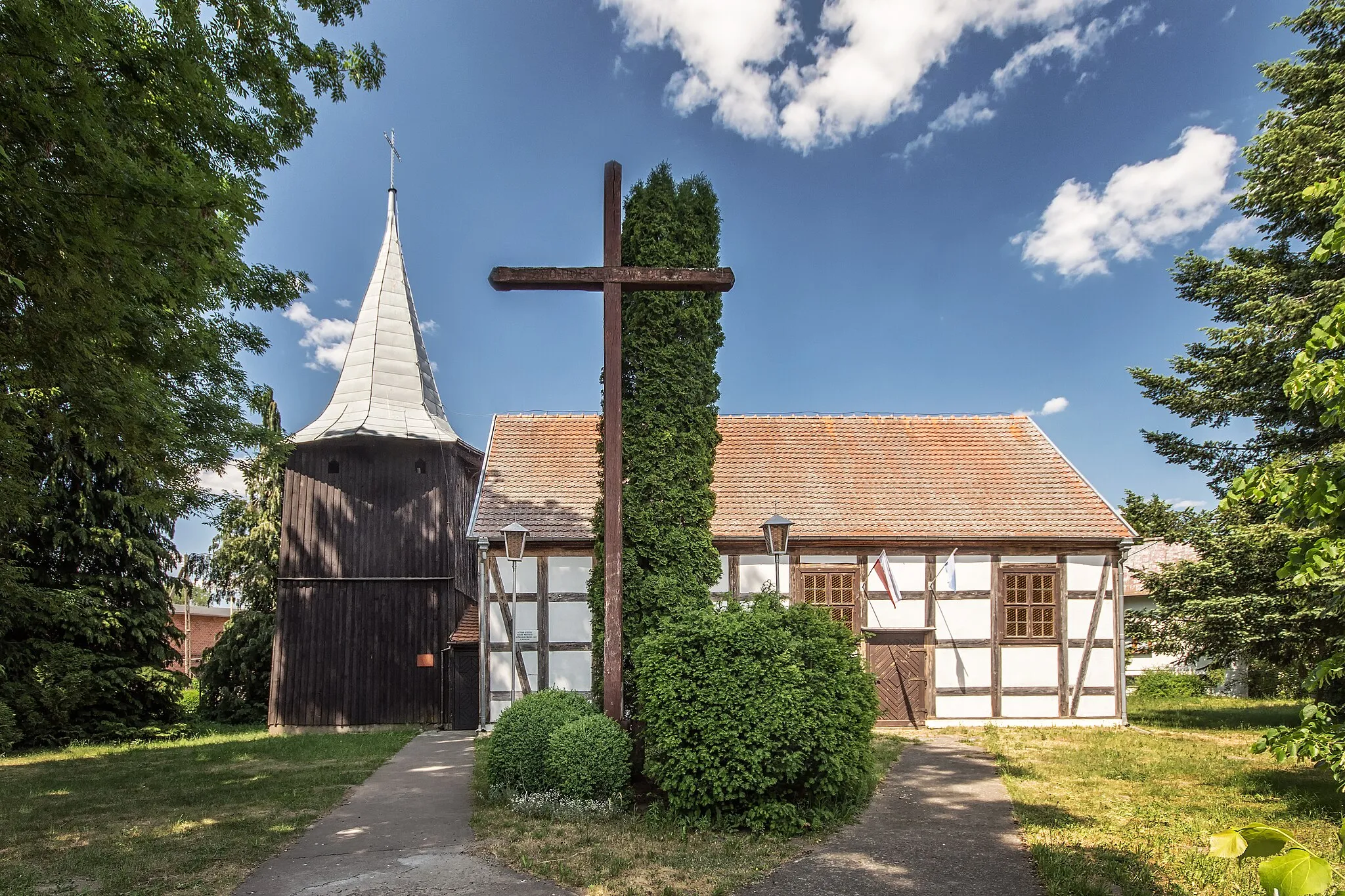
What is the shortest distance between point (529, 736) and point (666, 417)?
3.43 meters

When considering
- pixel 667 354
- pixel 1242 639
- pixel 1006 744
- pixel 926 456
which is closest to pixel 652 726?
pixel 667 354

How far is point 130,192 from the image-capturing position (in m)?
5.44

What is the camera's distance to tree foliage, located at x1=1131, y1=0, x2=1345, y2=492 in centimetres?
1025

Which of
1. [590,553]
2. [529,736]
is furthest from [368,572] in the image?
[529,736]

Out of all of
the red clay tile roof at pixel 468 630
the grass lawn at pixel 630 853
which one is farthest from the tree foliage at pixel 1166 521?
the red clay tile roof at pixel 468 630

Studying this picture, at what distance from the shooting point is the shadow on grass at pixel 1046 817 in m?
7.27

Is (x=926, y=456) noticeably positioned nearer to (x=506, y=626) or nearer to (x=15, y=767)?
(x=506, y=626)

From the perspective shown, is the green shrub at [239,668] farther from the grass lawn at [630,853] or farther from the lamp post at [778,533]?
the grass lawn at [630,853]

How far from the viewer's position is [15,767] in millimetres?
12727

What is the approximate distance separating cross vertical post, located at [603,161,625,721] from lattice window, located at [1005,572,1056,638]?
941 cm

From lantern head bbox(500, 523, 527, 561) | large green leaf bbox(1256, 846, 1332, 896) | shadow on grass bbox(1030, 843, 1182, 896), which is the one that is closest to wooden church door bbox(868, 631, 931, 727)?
lantern head bbox(500, 523, 527, 561)

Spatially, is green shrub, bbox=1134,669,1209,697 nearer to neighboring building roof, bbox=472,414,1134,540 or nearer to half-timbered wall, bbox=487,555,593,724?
neighboring building roof, bbox=472,414,1134,540

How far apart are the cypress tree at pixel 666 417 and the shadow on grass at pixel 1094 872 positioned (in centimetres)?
343

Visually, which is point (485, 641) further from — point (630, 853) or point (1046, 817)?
point (1046, 817)
